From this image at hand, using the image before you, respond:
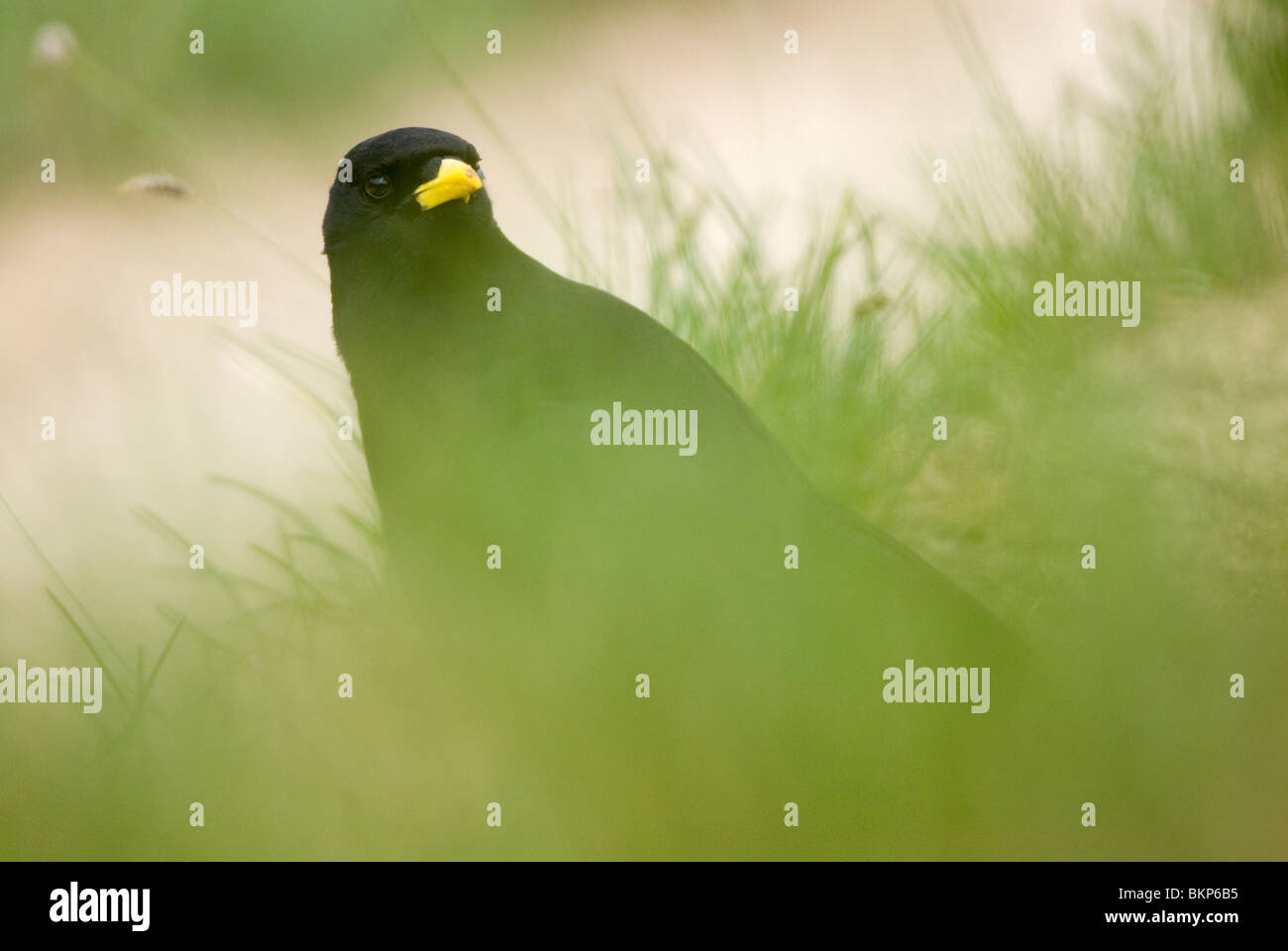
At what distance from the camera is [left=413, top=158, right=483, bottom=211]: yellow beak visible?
7.08 feet

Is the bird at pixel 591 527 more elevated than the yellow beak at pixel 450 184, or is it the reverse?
the yellow beak at pixel 450 184

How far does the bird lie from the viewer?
5.69ft

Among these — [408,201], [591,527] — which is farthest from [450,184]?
[591,527]

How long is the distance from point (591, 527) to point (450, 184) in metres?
0.80

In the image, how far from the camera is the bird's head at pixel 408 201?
2189mm

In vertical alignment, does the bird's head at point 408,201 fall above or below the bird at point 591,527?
above

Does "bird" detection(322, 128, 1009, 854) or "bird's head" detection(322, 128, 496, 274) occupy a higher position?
"bird's head" detection(322, 128, 496, 274)

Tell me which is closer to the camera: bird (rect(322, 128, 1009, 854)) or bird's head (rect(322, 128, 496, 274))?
bird (rect(322, 128, 1009, 854))

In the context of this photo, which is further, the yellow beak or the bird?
the yellow beak

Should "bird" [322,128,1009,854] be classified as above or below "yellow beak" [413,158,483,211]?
below

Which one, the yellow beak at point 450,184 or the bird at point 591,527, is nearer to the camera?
the bird at point 591,527

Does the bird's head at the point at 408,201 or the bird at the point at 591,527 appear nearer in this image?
the bird at the point at 591,527

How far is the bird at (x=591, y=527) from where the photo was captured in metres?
1.74

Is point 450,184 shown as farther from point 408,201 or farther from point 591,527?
point 591,527
